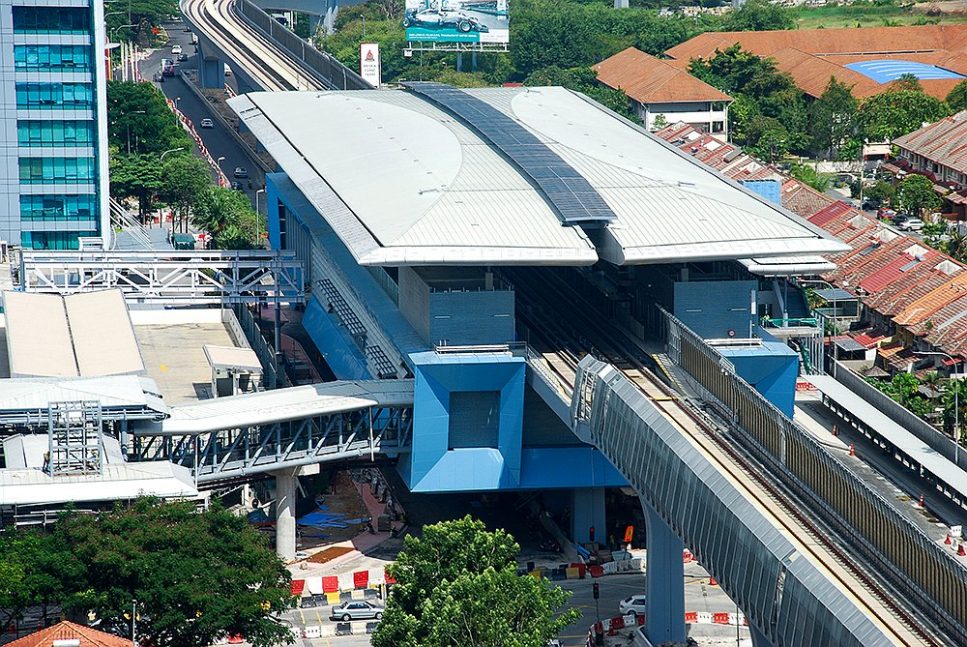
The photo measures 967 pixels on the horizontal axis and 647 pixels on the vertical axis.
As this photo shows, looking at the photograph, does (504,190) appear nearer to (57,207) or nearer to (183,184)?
(57,207)

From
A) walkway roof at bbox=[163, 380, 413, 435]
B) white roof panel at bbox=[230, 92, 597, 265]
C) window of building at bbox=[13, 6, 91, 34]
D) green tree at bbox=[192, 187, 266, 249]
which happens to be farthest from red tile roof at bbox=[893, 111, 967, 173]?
walkway roof at bbox=[163, 380, 413, 435]

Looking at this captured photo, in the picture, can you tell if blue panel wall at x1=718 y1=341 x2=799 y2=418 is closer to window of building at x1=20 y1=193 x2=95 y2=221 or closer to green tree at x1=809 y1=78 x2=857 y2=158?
window of building at x1=20 y1=193 x2=95 y2=221

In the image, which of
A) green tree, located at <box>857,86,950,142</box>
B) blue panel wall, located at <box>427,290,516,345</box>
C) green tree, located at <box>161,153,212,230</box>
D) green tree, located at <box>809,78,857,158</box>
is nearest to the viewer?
blue panel wall, located at <box>427,290,516,345</box>

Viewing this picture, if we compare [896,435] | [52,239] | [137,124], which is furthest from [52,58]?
[896,435]

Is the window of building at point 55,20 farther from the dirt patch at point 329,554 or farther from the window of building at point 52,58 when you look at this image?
the dirt patch at point 329,554

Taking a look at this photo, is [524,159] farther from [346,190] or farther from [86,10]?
[86,10]
